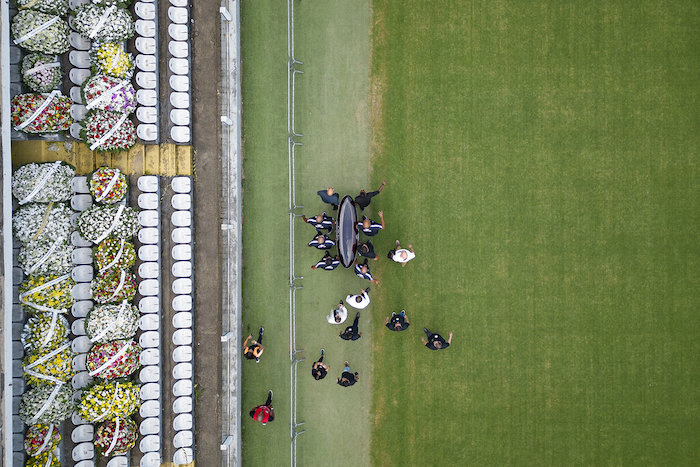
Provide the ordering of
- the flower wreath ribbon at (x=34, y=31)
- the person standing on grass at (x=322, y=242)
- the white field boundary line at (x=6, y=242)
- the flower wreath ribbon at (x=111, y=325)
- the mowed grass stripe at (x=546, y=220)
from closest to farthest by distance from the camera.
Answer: the white field boundary line at (x=6, y=242)
the flower wreath ribbon at (x=34, y=31)
the flower wreath ribbon at (x=111, y=325)
the person standing on grass at (x=322, y=242)
the mowed grass stripe at (x=546, y=220)

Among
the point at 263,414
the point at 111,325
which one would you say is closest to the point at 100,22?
the point at 111,325

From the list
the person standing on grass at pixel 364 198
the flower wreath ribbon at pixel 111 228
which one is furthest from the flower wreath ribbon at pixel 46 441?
the person standing on grass at pixel 364 198

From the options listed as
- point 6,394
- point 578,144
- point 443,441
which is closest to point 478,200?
point 578,144

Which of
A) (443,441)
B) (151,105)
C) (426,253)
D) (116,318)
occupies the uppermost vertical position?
(151,105)

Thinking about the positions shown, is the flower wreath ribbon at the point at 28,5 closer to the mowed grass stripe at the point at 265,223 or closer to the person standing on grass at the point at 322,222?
the mowed grass stripe at the point at 265,223

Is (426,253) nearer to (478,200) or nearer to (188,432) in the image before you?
(478,200)

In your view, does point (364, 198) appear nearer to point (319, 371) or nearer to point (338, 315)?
point (338, 315)

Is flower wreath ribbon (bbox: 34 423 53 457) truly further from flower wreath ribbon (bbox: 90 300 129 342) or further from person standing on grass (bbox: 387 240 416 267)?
person standing on grass (bbox: 387 240 416 267)
